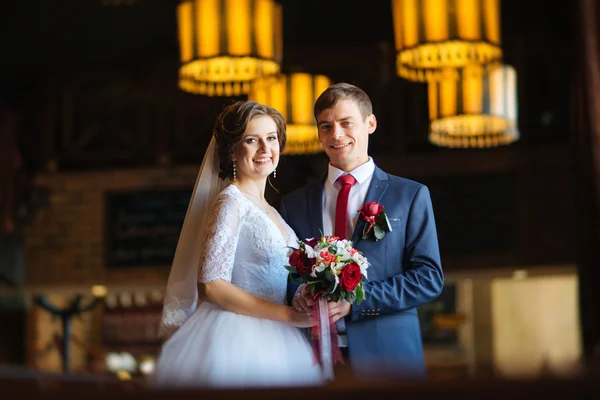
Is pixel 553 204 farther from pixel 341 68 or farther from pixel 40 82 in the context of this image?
pixel 40 82

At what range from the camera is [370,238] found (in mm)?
2867

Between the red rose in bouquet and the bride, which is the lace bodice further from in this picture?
the red rose in bouquet

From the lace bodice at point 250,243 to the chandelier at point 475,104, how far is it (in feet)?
10.7

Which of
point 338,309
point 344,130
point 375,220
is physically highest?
point 344,130

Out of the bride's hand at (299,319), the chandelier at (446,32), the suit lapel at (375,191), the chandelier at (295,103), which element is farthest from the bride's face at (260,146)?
the chandelier at (295,103)

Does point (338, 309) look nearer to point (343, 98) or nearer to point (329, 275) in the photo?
point (329, 275)

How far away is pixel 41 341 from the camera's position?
29.5ft

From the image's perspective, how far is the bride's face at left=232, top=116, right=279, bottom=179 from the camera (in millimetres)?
2941

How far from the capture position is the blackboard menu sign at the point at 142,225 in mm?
9680

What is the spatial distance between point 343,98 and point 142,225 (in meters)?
7.10

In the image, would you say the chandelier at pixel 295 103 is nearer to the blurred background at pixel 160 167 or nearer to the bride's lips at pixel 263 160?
the blurred background at pixel 160 167

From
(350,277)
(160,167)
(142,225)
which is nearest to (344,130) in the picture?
(350,277)

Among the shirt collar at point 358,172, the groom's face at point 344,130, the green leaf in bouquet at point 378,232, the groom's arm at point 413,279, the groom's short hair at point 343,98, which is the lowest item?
the groom's arm at point 413,279

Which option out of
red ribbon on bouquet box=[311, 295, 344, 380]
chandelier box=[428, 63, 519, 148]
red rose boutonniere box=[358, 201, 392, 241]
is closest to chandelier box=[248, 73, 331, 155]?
chandelier box=[428, 63, 519, 148]
